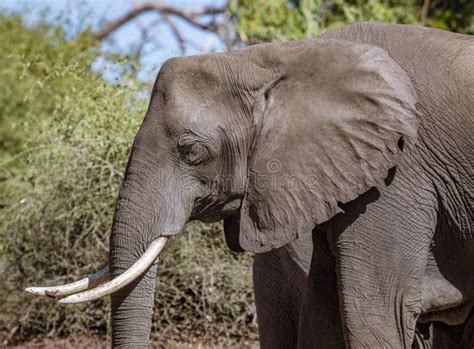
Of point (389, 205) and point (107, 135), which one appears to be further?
point (107, 135)

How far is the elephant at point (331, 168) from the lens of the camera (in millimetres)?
4898

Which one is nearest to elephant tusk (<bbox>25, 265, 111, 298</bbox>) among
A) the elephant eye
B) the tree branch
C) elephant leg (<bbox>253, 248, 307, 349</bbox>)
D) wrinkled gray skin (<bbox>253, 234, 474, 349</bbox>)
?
the elephant eye

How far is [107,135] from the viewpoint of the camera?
9617 millimetres

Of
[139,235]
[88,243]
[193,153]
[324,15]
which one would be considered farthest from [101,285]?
[324,15]

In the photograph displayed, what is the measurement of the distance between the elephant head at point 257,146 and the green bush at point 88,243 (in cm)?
444

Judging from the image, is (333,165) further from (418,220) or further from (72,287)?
(72,287)

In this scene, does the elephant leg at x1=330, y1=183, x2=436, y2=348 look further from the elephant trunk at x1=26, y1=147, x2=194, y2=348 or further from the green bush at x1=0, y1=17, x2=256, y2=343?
the green bush at x1=0, y1=17, x2=256, y2=343

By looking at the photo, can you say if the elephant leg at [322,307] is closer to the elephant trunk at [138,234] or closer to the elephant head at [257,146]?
the elephant head at [257,146]

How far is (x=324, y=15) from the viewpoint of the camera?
46.2 ft

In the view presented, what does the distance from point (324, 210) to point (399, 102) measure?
20.9 inches

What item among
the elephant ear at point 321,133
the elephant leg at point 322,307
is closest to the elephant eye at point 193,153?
the elephant ear at point 321,133

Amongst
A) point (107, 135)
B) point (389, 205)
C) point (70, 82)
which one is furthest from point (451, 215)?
point (70, 82)

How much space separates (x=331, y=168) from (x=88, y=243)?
4.82 meters

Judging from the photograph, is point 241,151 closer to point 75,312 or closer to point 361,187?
point 361,187
